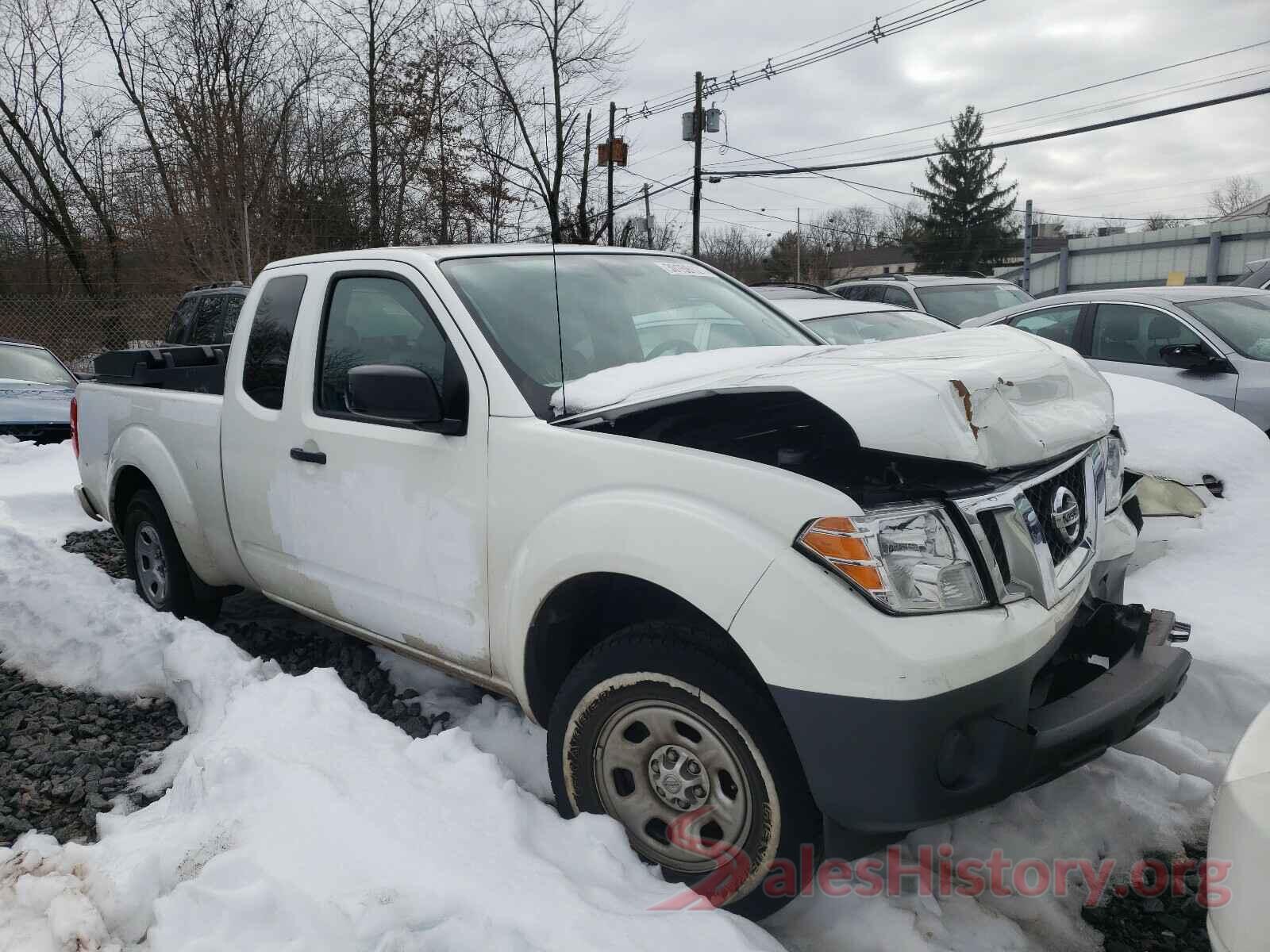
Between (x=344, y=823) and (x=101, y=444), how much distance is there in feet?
11.3

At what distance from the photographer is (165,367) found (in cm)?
513

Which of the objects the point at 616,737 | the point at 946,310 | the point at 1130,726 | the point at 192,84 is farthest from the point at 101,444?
the point at 192,84

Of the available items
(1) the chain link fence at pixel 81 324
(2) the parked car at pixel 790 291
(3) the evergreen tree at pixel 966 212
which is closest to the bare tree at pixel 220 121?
(1) the chain link fence at pixel 81 324

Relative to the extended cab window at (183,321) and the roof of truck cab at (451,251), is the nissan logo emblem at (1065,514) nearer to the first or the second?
the roof of truck cab at (451,251)

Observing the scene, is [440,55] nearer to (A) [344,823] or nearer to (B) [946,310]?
(B) [946,310]

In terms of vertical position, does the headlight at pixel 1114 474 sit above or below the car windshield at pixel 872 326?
below

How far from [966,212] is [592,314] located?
58.2 meters

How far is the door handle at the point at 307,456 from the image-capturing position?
11.0 feet

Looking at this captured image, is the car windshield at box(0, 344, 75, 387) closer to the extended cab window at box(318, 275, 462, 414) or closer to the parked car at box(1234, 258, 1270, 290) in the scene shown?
the extended cab window at box(318, 275, 462, 414)

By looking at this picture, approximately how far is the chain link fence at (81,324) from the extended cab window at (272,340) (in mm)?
15417

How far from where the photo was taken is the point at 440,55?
2248 cm

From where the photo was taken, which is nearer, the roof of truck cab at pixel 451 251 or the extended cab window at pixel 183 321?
the roof of truck cab at pixel 451 251

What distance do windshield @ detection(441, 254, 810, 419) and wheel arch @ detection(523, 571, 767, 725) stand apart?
538 mm

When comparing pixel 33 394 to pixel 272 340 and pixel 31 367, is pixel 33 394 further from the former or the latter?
pixel 272 340
